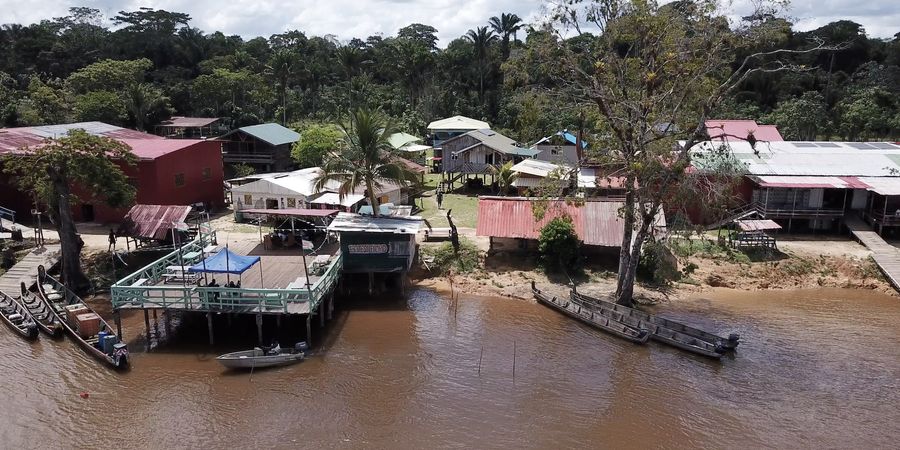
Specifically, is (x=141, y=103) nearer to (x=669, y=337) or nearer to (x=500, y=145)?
(x=500, y=145)

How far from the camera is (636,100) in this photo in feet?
86.8

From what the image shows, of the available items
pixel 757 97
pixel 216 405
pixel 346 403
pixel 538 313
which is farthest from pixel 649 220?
pixel 757 97

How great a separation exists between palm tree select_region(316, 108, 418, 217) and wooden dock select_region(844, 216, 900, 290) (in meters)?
26.5

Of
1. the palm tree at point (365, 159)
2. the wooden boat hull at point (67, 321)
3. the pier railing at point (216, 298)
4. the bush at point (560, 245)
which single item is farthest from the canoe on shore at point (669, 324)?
the wooden boat hull at point (67, 321)

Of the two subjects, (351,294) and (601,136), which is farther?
(351,294)

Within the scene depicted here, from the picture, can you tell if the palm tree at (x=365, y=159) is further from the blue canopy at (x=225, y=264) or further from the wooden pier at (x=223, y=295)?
the blue canopy at (x=225, y=264)

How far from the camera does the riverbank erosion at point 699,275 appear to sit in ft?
105

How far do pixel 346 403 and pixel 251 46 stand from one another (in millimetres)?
97903

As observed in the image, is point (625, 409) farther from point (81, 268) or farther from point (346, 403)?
point (81, 268)

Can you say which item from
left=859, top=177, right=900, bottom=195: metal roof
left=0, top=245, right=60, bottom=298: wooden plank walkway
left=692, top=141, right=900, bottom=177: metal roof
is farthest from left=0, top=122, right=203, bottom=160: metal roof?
left=859, top=177, right=900, bottom=195: metal roof

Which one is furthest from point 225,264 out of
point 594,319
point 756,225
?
point 756,225

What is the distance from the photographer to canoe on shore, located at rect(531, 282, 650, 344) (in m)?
25.8

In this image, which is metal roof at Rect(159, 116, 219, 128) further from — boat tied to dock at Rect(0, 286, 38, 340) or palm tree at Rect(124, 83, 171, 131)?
boat tied to dock at Rect(0, 286, 38, 340)

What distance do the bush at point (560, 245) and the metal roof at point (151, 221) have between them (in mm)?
19878
